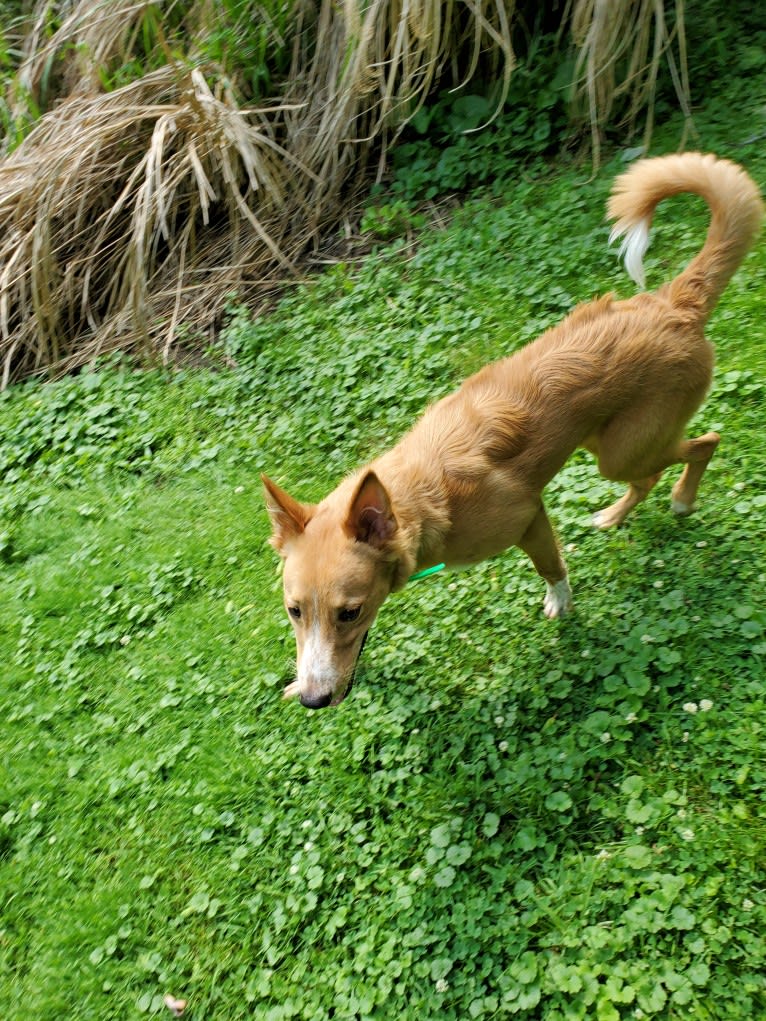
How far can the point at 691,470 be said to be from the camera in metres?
3.72

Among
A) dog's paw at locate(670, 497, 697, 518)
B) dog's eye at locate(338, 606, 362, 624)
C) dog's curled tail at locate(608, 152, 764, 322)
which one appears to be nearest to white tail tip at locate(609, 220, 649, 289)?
dog's curled tail at locate(608, 152, 764, 322)

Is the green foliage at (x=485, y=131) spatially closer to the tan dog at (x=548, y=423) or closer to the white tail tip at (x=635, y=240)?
the white tail tip at (x=635, y=240)

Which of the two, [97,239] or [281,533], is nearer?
[281,533]

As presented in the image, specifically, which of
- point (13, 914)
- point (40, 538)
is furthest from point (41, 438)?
point (13, 914)

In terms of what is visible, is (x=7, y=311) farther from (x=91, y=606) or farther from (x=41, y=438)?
(x=91, y=606)

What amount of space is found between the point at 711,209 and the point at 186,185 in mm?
4705

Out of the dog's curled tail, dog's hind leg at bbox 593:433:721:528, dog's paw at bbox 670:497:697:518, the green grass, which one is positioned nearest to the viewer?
the green grass

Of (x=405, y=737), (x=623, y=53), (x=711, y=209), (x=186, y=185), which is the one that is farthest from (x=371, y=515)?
(x=186, y=185)

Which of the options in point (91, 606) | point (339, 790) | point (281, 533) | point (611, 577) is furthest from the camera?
point (91, 606)

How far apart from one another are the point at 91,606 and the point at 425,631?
7.05 feet

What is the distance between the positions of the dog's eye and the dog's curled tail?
1.93 m

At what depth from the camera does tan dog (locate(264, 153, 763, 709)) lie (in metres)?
A: 3.14

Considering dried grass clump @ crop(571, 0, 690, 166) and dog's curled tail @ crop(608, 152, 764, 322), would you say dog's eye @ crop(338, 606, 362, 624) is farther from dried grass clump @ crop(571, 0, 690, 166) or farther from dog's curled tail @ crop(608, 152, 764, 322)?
dried grass clump @ crop(571, 0, 690, 166)

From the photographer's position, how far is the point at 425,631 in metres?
3.94
